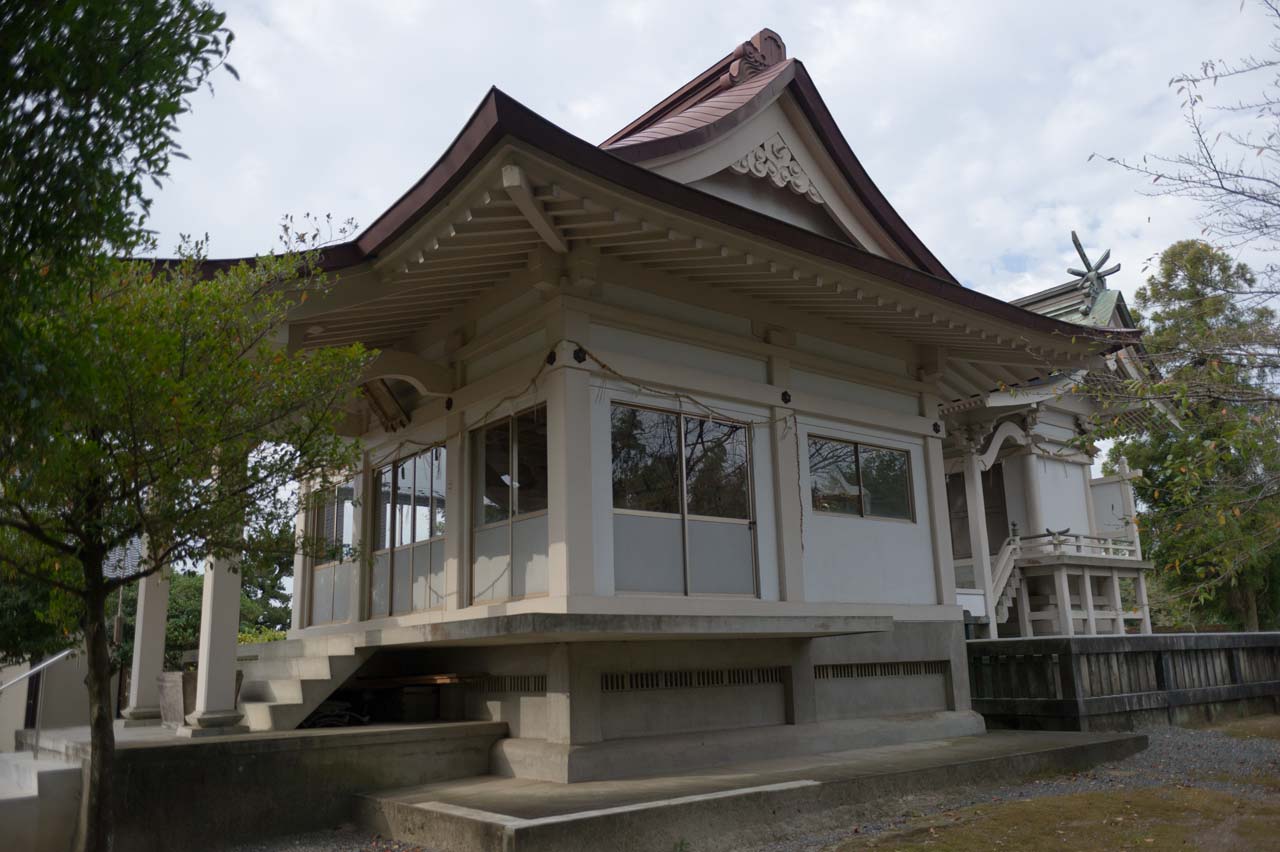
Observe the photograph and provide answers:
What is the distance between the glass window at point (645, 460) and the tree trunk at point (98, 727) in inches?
158

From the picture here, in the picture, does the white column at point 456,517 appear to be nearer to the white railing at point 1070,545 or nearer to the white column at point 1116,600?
the white railing at point 1070,545

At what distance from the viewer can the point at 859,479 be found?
33.4ft

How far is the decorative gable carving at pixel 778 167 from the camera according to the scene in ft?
33.7

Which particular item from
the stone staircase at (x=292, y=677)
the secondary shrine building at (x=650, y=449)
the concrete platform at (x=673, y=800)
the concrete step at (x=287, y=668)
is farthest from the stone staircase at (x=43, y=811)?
the concrete step at (x=287, y=668)

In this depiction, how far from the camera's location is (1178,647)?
1254 cm

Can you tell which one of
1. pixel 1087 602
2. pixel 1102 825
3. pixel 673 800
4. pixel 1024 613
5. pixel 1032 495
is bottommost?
pixel 1102 825

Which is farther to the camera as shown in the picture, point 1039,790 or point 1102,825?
point 1039,790

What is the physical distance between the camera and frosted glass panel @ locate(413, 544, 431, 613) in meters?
9.50

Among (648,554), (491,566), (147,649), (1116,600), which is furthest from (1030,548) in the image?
(147,649)

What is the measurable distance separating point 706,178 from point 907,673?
5.77 m

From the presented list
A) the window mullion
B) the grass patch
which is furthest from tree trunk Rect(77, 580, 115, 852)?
the window mullion

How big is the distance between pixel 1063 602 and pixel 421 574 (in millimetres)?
12418

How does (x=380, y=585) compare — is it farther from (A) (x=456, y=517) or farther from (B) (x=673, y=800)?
(B) (x=673, y=800)

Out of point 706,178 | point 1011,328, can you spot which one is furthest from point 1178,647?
point 706,178
